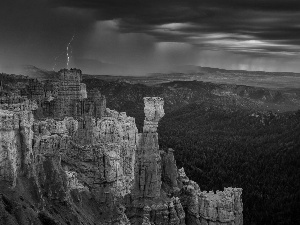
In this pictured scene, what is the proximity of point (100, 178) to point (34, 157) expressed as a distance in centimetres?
1032

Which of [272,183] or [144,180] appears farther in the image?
[272,183]

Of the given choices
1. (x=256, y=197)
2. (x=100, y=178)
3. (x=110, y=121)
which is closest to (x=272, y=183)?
(x=256, y=197)

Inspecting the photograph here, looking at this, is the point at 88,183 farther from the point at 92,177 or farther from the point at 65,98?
the point at 65,98

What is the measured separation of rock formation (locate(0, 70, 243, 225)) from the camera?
49.9 metres

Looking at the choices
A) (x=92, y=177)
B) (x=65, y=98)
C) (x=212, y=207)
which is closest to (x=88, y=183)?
(x=92, y=177)

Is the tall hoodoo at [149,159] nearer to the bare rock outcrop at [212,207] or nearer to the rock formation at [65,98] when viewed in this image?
the bare rock outcrop at [212,207]

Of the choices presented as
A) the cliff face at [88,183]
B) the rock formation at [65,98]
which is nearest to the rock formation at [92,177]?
the cliff face at [88,183]

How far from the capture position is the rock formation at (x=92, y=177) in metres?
49.9

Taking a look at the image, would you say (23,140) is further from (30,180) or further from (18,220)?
(18,220)

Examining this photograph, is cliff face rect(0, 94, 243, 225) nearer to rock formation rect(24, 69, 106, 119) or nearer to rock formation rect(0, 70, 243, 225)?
rock formation rect(0, 70, 243, 225)

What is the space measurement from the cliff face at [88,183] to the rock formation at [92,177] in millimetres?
109

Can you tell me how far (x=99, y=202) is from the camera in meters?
59.9

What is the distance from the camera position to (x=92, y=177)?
61094 mm

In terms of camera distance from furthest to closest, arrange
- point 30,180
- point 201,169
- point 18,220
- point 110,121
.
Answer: point 201,169 < point 110,121 < point 30,180 < point 18,220
